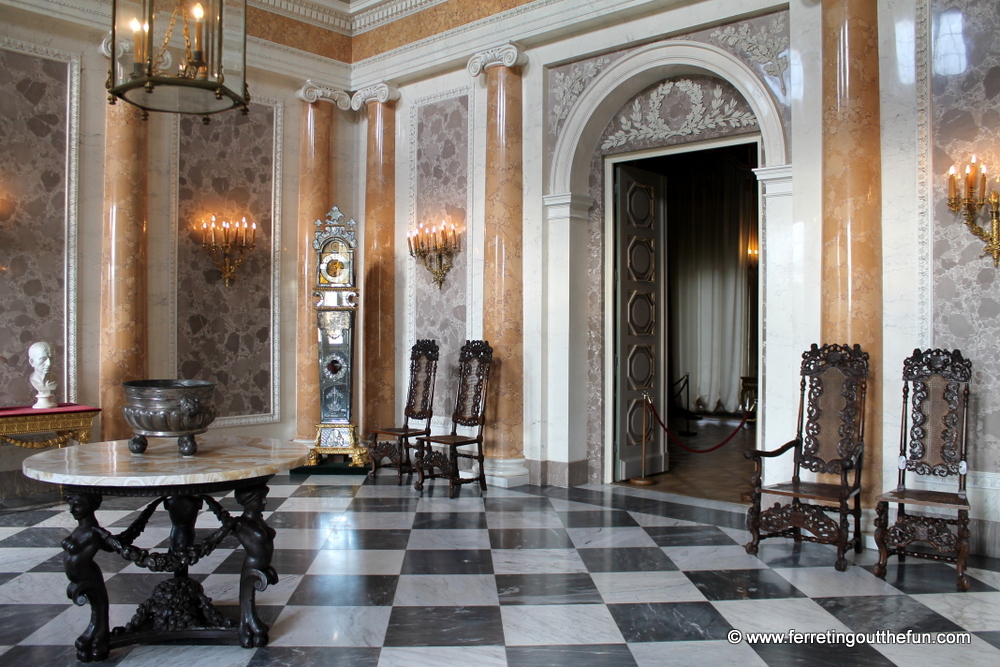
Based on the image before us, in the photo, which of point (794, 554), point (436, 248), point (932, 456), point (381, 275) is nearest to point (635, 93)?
point (436, 248)

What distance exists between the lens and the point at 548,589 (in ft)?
15.2

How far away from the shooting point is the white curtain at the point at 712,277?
12484 mm

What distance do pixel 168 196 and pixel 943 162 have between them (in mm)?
6652

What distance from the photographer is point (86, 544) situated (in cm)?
358

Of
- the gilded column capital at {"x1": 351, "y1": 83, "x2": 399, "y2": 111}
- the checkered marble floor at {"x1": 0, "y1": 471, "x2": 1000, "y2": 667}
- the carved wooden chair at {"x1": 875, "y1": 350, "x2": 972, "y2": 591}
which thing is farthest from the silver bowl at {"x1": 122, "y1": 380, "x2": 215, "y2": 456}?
the gilded column capital at {"x1": 351, "y1": 83, "x2": 399, "y2": 111}

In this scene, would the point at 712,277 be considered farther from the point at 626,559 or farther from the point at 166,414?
the point at 166,414

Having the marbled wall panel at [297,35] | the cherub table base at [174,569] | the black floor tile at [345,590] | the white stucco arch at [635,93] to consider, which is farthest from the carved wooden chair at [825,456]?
the marbled wall panel at [297,35]

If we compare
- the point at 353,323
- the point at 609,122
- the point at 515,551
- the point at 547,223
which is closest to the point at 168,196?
the point at 353,323

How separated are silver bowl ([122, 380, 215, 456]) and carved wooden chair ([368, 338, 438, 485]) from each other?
151 inches

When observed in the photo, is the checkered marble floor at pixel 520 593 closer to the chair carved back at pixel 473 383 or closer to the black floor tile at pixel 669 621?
the black floor tile at pixel 669 621

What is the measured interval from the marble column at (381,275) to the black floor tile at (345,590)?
410 centimetres

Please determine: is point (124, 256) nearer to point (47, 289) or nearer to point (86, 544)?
point (47, 289)

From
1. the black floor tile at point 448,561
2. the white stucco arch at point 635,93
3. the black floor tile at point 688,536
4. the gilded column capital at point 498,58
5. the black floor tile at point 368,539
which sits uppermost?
the gilded column capital at point 498,58

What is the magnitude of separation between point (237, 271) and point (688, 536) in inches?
208
